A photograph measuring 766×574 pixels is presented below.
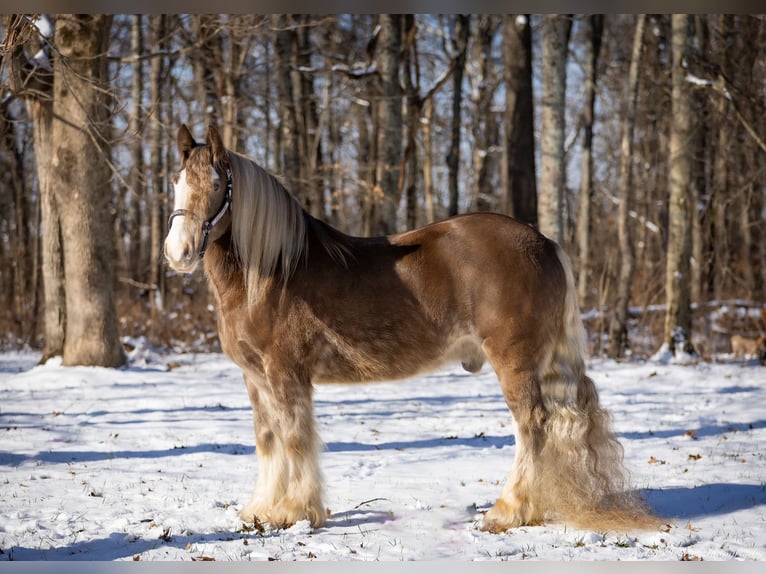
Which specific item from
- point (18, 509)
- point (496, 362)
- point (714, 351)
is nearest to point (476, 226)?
point (496, 362)

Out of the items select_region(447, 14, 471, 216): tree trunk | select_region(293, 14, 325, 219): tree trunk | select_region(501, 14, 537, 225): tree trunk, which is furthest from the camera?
select_region(447, 14, 471, 216): tree trunk

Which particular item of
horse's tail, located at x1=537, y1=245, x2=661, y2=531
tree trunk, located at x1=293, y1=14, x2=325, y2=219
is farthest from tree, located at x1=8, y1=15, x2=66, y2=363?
horse's tail, located at x1=537, y1=245, x2=661, y2=531

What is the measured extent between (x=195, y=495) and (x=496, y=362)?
2109 mm

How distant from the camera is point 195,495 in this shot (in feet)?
15.9

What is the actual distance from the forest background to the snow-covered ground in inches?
54.9

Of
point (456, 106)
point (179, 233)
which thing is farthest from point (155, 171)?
point (179, 233)

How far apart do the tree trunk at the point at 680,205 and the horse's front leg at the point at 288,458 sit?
7641 millimetres

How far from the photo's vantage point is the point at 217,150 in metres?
4.10

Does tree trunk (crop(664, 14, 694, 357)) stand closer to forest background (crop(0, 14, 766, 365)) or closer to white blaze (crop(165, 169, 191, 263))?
A: forest background (crop(0, 14, 766, 365))

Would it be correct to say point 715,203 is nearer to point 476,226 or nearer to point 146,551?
point 476,226


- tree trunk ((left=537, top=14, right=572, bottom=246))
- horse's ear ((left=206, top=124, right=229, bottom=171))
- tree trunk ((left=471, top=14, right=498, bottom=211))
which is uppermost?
tree trunk ((left=471, top=14, right=498, bottom=211))

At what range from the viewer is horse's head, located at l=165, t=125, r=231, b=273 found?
3.99m

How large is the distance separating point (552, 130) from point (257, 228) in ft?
21.2

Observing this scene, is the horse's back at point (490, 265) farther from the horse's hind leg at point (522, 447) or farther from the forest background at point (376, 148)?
the forest background at point (376, 148)
